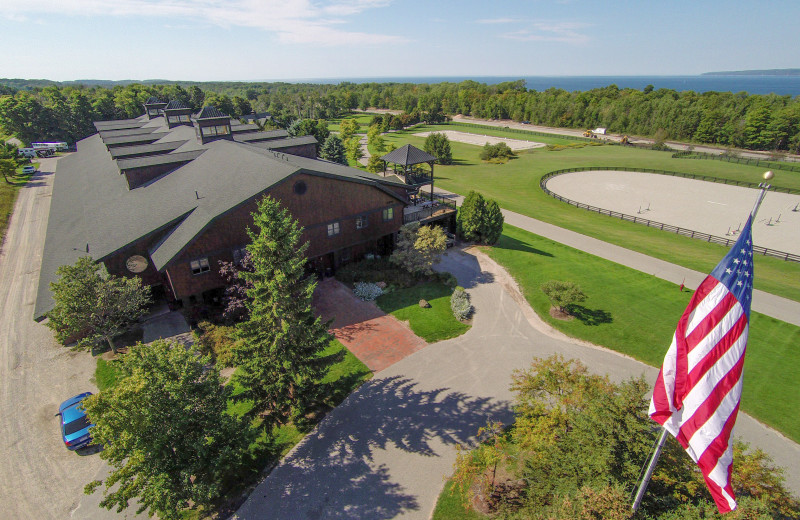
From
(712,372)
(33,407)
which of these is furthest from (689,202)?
(33,407)

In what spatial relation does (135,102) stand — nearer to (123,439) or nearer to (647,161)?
(123,439)

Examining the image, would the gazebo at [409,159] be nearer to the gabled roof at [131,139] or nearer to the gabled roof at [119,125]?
the gabled roof at [131,139]

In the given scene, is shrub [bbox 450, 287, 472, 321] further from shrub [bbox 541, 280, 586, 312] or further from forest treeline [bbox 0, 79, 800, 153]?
forest treeline [bbox 0, 79, 800, 153]

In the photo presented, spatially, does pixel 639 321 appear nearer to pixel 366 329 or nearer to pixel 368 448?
pixel 366 329

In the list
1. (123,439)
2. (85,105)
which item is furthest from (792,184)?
(85,105)

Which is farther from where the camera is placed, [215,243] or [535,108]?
[535,108]

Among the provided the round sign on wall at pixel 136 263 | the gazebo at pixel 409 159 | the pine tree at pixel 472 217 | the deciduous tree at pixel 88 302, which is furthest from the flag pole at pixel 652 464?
the gazebo at pixel 409 159
